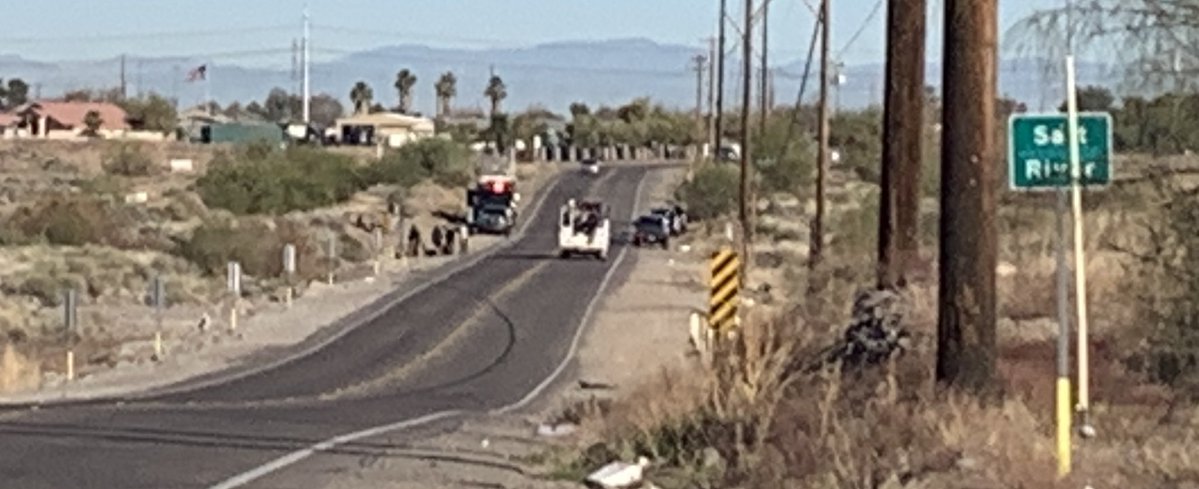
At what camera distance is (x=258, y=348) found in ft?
171

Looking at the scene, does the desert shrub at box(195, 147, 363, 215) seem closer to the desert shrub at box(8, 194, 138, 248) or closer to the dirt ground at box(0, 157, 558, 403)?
the desert shrub at box(8, 194, 138, 248)

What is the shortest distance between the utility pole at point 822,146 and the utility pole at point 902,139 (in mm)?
15366

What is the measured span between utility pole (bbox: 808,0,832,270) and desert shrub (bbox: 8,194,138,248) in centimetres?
4709

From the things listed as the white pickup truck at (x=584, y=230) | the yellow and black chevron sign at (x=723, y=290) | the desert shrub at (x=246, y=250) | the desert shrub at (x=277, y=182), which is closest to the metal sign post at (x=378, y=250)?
the desert shrub at (x=246, y=250)

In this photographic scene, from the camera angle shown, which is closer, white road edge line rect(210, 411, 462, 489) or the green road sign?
the green road sign

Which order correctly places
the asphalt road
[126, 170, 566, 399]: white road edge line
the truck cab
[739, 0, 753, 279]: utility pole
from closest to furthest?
the asphalt road
[126, 170, 566, 399]: white road edge line
[739, 0, 753, 279]: utility pole
the truck cab

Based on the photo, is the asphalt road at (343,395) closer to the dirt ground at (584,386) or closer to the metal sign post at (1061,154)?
the dirt ground at (584,386)

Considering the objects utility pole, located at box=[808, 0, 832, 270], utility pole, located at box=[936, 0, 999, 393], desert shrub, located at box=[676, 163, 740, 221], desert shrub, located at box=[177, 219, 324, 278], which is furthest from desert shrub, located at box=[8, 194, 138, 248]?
utility pole, located at box=[936, 0, 999, 393]

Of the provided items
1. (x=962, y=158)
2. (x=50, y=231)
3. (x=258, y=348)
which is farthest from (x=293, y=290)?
(x=962, y=158)

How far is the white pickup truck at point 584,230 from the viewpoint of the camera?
290ft

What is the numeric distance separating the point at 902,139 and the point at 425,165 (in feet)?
388

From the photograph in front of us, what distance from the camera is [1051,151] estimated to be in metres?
17.3

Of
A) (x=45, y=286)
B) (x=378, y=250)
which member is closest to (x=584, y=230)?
(x=378, y=250)

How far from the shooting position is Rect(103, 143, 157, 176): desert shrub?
153 metres
